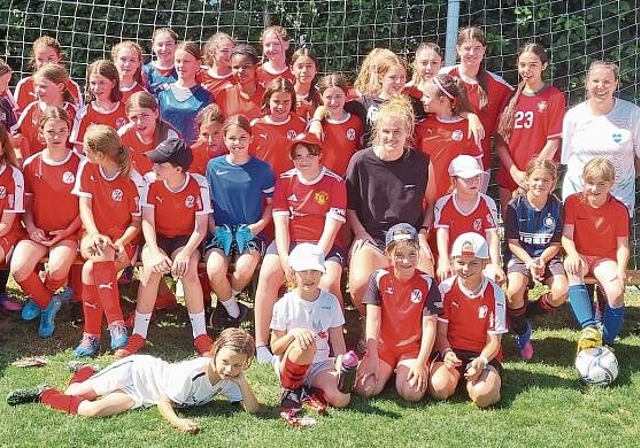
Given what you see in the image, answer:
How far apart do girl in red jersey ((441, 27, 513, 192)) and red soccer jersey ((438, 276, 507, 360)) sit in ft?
3.83

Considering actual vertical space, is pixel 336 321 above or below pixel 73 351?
above

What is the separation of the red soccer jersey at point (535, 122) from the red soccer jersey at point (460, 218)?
2.31 ft

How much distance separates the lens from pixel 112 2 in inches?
306

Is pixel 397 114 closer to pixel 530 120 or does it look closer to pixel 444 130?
pixel 444 130

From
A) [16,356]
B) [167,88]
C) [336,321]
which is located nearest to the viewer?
[336,321]

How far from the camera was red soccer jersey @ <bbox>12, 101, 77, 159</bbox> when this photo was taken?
5145 mm

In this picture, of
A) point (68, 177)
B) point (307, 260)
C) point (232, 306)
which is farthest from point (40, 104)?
point (307, 260)

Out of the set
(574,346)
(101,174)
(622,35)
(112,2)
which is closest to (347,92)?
(101,174)

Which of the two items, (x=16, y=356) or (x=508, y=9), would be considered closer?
(x=16, y=356)

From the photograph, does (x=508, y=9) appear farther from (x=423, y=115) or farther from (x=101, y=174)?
(x=101, y=174)

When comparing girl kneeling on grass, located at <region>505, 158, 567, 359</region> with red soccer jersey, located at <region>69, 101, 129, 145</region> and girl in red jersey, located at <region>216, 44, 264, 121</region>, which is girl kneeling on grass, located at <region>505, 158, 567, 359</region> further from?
red soccer jersey, located at <region>69, 101, 129, 145</region>

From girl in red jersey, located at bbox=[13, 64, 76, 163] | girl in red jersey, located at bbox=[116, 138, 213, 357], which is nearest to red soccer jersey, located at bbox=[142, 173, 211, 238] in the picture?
girl in red jersey, located at bbox=[116, 138, 213, 357]

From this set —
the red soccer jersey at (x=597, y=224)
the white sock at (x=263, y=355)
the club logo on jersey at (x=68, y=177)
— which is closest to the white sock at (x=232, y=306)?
the white sock at (x=263, y=355)

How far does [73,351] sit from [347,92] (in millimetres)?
2220
